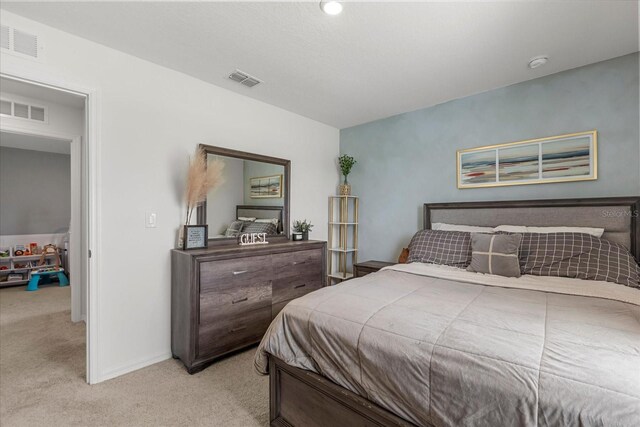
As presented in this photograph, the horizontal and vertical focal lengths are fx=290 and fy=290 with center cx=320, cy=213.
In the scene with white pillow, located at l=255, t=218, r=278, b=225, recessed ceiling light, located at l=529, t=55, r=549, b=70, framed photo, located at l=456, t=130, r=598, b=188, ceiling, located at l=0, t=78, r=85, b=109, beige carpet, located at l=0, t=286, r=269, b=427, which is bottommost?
beige carpet, located at l=0, t=286, r=269, b=427

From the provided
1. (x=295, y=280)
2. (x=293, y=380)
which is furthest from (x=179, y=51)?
(x=293, y=380)

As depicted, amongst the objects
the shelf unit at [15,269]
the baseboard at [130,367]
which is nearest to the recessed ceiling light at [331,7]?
the baseboard at [130,367]

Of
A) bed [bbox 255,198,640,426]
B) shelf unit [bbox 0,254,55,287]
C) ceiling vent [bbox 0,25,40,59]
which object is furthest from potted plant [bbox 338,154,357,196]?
shelf unit [bbox 0,254,55,287]

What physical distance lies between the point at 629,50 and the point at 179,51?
349 cm

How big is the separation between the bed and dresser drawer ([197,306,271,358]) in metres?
0.87

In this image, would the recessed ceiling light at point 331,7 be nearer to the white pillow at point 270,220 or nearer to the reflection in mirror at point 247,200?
the reflection in mirror at point 247,200

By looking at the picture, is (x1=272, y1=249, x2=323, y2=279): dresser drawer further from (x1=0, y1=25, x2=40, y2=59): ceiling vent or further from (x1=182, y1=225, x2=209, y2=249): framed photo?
(x1=0, y1=25, x2=40, y2=59): ceiling vent

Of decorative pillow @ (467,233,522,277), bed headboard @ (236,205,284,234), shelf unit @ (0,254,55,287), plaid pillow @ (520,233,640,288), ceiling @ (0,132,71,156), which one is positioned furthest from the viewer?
shelf unit @ (0,254,55,287)

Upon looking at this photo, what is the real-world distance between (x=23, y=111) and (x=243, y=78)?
230 cm

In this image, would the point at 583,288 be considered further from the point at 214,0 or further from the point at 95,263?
the point at 95,263

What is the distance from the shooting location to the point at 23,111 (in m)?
2.92

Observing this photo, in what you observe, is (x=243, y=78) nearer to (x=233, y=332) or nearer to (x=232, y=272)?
→ (x=232, y=272)

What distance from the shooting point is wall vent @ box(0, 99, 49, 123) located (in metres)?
2.78

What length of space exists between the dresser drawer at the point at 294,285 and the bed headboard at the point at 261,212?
660mm
